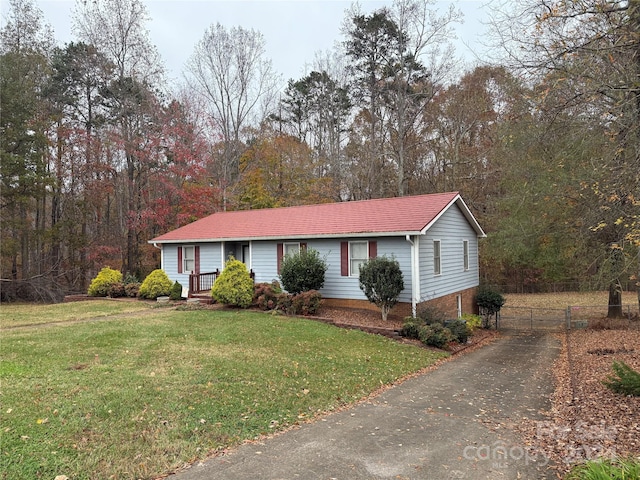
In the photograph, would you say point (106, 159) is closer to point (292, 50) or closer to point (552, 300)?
point (292, 50)

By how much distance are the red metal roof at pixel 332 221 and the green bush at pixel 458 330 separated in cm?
307

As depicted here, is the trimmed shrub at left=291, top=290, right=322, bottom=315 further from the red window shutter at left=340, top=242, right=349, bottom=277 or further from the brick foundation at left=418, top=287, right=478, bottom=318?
the brick foundation at left=418, top=287, right=478, bottom=318

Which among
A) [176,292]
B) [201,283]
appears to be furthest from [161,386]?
[201,283]

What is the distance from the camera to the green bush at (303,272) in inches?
563

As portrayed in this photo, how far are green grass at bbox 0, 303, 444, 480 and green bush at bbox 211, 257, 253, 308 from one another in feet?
11.0

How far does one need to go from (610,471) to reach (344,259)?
11481 millimetres

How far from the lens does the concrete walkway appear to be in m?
4.06

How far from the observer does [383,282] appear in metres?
12.7

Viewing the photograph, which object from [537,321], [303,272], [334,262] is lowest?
[537,321]

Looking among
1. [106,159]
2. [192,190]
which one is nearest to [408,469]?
[192,190]

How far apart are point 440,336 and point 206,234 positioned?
12.1 meters

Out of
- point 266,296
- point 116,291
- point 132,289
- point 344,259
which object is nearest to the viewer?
point 266,296

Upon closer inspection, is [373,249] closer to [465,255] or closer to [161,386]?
[465,255]

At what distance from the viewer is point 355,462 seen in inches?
168
